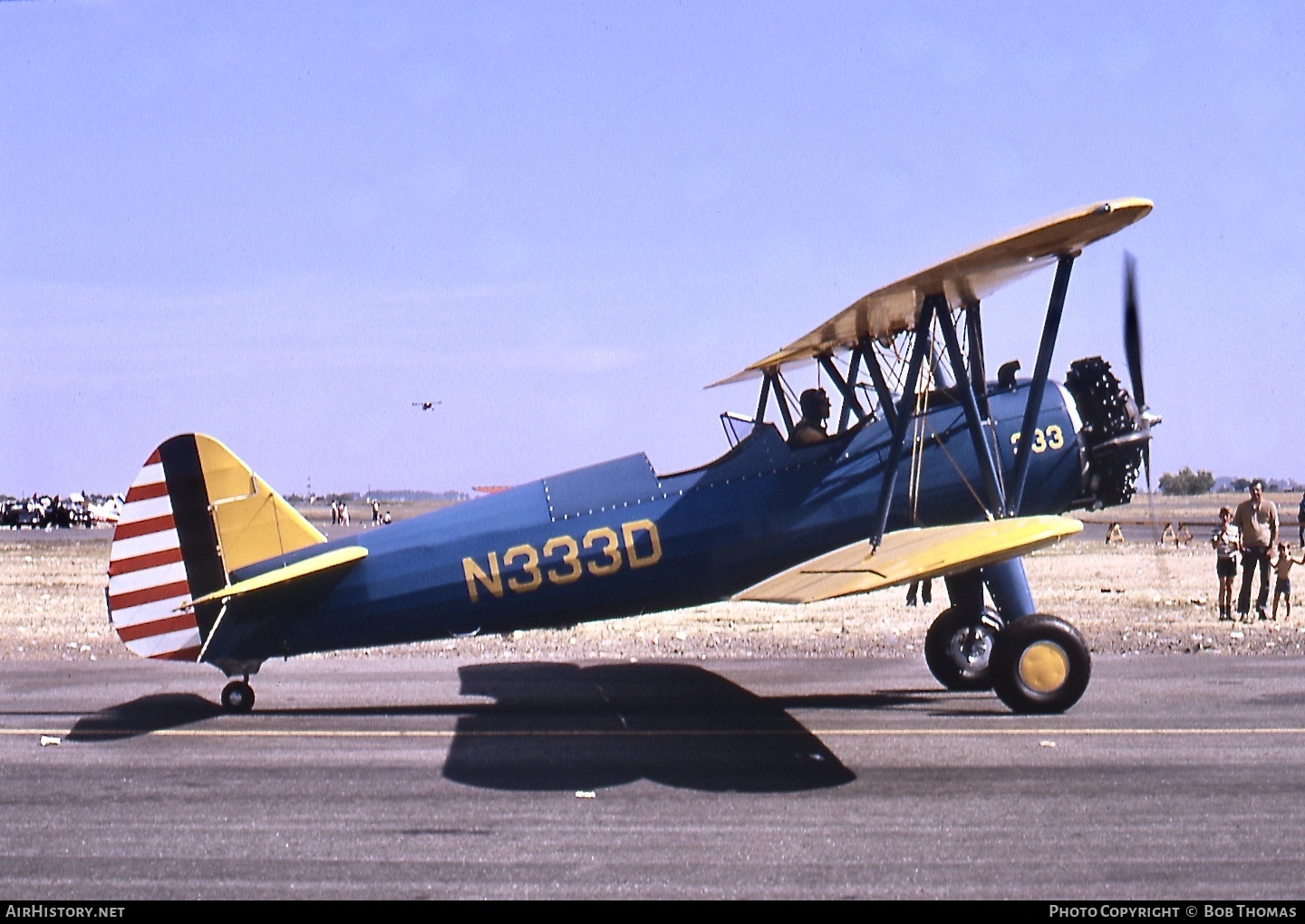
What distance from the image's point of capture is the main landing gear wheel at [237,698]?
9.37 metres

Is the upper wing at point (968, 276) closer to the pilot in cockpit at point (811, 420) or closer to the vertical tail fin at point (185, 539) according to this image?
the pilot in cockpit at point (811, 420)

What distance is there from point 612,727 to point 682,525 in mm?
1567

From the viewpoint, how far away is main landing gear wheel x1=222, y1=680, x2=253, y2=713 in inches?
369

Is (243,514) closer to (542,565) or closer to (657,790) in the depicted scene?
(542,565)

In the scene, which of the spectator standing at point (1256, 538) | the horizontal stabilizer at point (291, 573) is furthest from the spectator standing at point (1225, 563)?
the horizontal stabilizer at point (291, 573)

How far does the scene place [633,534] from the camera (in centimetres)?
902

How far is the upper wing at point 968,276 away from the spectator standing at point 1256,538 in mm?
7697

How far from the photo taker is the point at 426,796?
22.2 feet

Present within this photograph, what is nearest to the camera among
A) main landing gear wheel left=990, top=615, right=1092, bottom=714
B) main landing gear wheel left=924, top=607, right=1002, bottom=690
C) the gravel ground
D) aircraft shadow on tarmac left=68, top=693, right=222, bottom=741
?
main landing gear wheel left=990, top=615, right=1092, bottom=714

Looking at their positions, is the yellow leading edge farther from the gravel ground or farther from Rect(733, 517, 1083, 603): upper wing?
the gravel ground

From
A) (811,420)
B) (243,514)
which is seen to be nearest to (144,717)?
(243,514)

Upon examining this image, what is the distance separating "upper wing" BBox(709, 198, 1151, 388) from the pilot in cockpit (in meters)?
0.45

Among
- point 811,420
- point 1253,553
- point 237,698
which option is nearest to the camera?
point 237,698

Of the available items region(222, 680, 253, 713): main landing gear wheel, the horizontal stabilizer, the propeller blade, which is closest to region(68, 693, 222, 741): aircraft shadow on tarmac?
region(222, 680, 253, 713): main landing gear wheel
